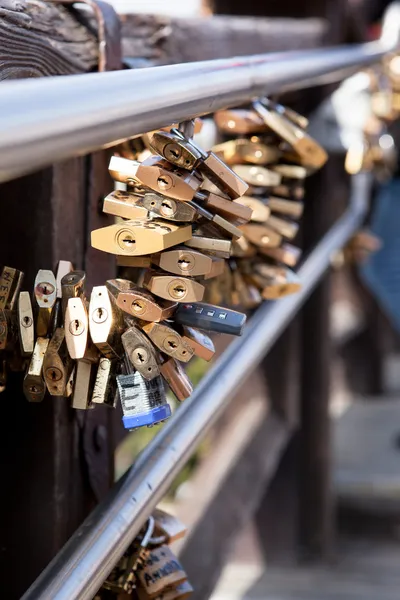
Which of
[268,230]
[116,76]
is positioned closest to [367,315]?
[268,230]

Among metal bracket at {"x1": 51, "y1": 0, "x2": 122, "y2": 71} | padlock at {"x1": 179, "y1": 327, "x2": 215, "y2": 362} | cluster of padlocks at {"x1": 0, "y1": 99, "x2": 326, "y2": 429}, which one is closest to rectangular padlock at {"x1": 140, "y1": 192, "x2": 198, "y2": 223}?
cluster of padlocks at {"x1": 0, "y1": 99, "x2": 326, "y2": 429}

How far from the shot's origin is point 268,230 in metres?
1.28

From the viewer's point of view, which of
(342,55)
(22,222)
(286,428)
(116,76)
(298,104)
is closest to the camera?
(116,76)

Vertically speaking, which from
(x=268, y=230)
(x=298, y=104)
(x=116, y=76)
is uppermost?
(x=116, y=76)

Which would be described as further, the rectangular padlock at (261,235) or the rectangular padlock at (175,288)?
the rectangular padlock at (261,235)

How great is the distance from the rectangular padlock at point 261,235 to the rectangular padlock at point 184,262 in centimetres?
37

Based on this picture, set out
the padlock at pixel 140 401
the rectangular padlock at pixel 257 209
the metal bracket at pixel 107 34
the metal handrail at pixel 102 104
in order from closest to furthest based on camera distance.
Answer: the metal handrail at pixel 102 104 → the padlock at pixel 140 401 → the metal bracket at pixel 107 34 → the rectangular padlock at pixel 257 209

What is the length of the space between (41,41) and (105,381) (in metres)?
0.35

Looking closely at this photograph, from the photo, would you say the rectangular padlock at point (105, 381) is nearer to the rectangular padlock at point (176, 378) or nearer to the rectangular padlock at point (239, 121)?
the rectangular padlock at point (176, 378)

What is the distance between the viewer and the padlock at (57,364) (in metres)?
0.87

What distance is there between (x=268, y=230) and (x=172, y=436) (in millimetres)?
350

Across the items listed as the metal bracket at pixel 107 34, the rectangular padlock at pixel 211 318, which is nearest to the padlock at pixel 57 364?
the rectangular padlock at pixel 211 318

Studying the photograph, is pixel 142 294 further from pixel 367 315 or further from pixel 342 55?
pixel 367 315

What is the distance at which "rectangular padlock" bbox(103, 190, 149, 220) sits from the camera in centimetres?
88
